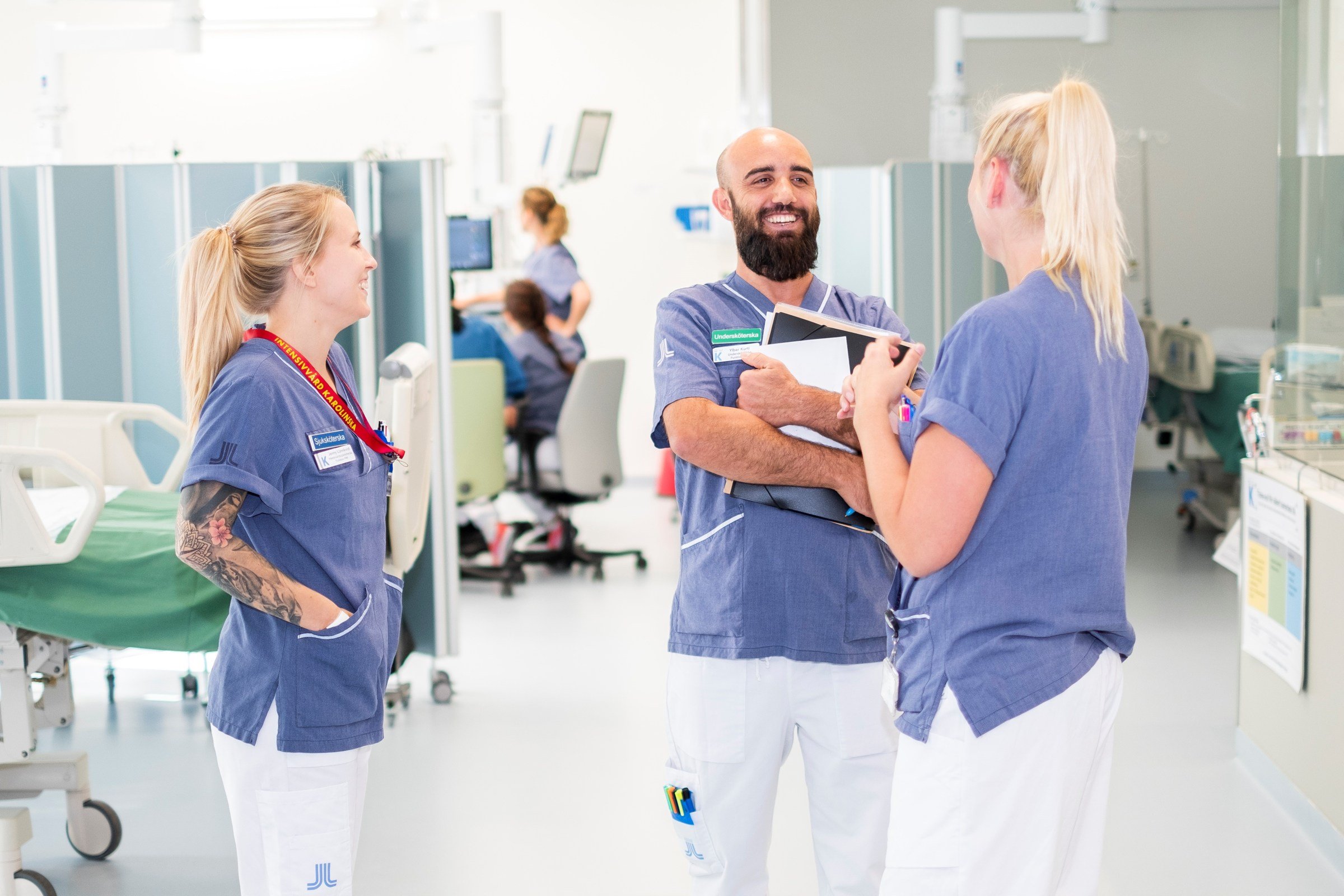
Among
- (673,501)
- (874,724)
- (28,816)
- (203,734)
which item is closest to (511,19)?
(673,501)

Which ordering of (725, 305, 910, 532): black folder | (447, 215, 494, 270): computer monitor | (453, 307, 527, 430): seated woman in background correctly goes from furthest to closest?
(447, 215, 494, 270): computer monitor, (453, 307, 527, 430): seated woman in background, (725, 305, 910, 532): black folder

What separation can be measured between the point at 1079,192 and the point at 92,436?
2729 mm

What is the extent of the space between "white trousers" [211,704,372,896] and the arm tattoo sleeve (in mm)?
158

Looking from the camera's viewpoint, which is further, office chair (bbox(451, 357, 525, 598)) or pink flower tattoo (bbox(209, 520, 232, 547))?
office chair (bbox(451, 357, 525, 598))

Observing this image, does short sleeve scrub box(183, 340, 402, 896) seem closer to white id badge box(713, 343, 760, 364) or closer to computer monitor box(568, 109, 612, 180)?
white id badge box(713, 343, 760, 364)

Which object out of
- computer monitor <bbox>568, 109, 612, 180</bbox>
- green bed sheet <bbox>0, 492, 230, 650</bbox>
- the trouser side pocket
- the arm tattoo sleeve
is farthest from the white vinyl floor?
computer monitor <bbox>568, 109, 612, 180</bbox>

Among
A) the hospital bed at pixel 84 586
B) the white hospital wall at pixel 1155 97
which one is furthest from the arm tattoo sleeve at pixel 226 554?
the white hospital wall at pixel 1155 97

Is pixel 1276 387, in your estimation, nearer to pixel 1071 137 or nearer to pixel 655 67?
pixel 1071 137

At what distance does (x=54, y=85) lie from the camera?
521 centimetres

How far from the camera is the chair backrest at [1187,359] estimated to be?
6.23 m

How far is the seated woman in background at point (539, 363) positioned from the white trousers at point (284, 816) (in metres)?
4.05

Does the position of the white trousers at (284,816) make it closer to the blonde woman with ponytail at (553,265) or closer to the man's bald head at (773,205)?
the man's bald head at (773,205)

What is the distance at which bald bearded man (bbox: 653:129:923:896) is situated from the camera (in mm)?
1922

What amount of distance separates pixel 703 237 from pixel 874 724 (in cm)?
652
